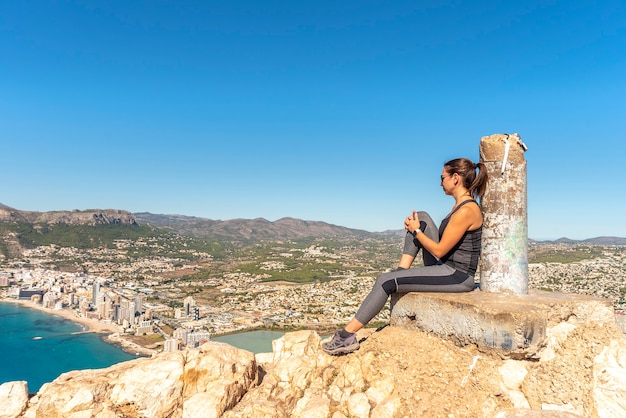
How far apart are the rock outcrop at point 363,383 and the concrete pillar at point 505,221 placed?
0.89 metres

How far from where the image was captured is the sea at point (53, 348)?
39.5 m

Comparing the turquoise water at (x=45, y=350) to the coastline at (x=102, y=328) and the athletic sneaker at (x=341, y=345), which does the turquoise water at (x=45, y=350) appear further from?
the athletic sneaker at (x=341, y=345)

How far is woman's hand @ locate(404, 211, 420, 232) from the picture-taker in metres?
4.62

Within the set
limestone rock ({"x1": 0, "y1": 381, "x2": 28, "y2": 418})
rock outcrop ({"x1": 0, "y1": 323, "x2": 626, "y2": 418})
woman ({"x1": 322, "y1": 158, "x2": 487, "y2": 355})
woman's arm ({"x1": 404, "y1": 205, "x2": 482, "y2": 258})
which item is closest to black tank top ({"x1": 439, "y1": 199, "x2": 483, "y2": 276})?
woman ({"x1": 322, "y1": 158, "x2": 487, "y2": 355})

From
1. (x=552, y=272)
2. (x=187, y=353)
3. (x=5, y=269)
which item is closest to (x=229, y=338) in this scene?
(x=187, y=353)

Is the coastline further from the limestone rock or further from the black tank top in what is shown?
the black tank top

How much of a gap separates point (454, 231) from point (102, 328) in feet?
213

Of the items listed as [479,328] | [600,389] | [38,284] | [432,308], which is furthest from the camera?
[38,284]

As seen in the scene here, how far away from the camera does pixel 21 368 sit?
40.7 m

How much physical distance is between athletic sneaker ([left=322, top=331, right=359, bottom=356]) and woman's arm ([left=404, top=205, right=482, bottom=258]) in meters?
1.42

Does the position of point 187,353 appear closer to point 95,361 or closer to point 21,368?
point 95,361

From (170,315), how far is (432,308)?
2533 inches

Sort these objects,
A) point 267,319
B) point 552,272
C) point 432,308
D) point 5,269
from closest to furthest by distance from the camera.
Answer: point 432,308 → point 267,319 → point 552,272 → point 5,269

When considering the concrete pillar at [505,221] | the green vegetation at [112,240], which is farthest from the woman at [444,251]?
the green vegetation at [112,240]
